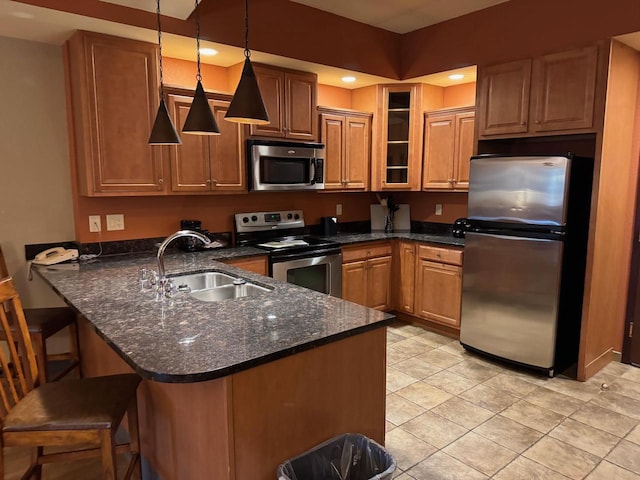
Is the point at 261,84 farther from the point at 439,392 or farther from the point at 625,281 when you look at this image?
the point at 625,281

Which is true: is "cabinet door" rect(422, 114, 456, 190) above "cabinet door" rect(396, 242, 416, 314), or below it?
above

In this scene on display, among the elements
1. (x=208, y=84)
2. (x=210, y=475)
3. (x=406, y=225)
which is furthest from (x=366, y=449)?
(x=406, y=225)

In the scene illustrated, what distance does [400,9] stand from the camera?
377 centimetres

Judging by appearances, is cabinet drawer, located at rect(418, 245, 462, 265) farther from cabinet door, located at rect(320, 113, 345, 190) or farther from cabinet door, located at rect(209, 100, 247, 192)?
cabinet door, located at rect(209, 100, 247, 192)

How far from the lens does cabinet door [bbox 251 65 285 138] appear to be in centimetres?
370

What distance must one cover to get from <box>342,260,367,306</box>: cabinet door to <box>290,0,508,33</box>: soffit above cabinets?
2.23 metres

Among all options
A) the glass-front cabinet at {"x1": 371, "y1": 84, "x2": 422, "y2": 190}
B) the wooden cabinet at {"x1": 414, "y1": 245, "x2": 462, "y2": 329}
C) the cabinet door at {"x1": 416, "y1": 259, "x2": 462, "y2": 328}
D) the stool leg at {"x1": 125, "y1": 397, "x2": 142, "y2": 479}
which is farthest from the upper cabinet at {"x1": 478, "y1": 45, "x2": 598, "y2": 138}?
the stool leg at {"x1": 125, "y1": 397, "x2": 142, "y2": 479}

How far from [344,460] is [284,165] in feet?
8.70

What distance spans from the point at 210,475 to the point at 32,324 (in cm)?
155

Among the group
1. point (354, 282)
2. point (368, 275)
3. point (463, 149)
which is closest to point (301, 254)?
point (354, 282)

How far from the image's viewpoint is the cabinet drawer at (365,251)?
4.17 metres

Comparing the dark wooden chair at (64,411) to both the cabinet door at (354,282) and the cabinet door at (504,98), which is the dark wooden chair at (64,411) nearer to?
the cabinet door at (354,282)

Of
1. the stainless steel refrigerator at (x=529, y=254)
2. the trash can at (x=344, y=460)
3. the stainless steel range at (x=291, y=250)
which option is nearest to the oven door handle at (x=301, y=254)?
the stainless steel range at (x=291, y=250)

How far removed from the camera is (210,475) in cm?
153
